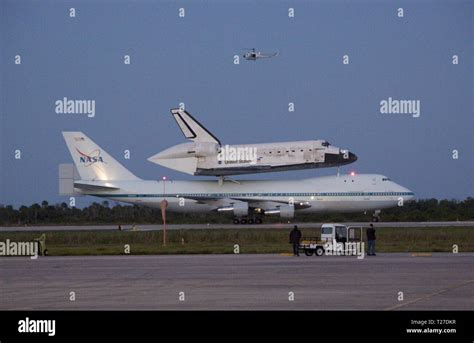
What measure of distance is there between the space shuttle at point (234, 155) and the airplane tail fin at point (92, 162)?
16.7 feet

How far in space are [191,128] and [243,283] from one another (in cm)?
5087

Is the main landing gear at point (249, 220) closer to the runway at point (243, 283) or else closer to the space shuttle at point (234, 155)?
the space shuttle at point (234, 155)

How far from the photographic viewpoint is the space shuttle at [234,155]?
7281 centimetres

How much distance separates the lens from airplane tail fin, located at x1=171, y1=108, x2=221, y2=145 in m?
74.4

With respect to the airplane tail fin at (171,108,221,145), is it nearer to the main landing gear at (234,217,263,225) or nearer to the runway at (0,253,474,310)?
the main landing gear at (234,217,263,225)

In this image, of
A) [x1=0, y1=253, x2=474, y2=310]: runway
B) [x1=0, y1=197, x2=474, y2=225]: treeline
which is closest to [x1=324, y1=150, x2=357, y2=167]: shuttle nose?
[x1=0, y1=197, x2=474, y2=225]: treeline

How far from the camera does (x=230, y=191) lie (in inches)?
2805

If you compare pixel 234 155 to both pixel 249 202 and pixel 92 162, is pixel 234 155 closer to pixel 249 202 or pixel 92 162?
pixel 249 202

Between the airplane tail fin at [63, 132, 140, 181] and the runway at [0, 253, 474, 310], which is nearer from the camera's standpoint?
the runway at [0, 253, 474, 310]

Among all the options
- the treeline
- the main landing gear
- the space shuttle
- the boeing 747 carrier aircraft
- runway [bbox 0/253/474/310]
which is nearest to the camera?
runway [bbox 0/253/474/310]

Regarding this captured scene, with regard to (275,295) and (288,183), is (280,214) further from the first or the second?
(275,295)

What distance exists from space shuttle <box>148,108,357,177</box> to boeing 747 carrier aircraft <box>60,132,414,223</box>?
1928mm
